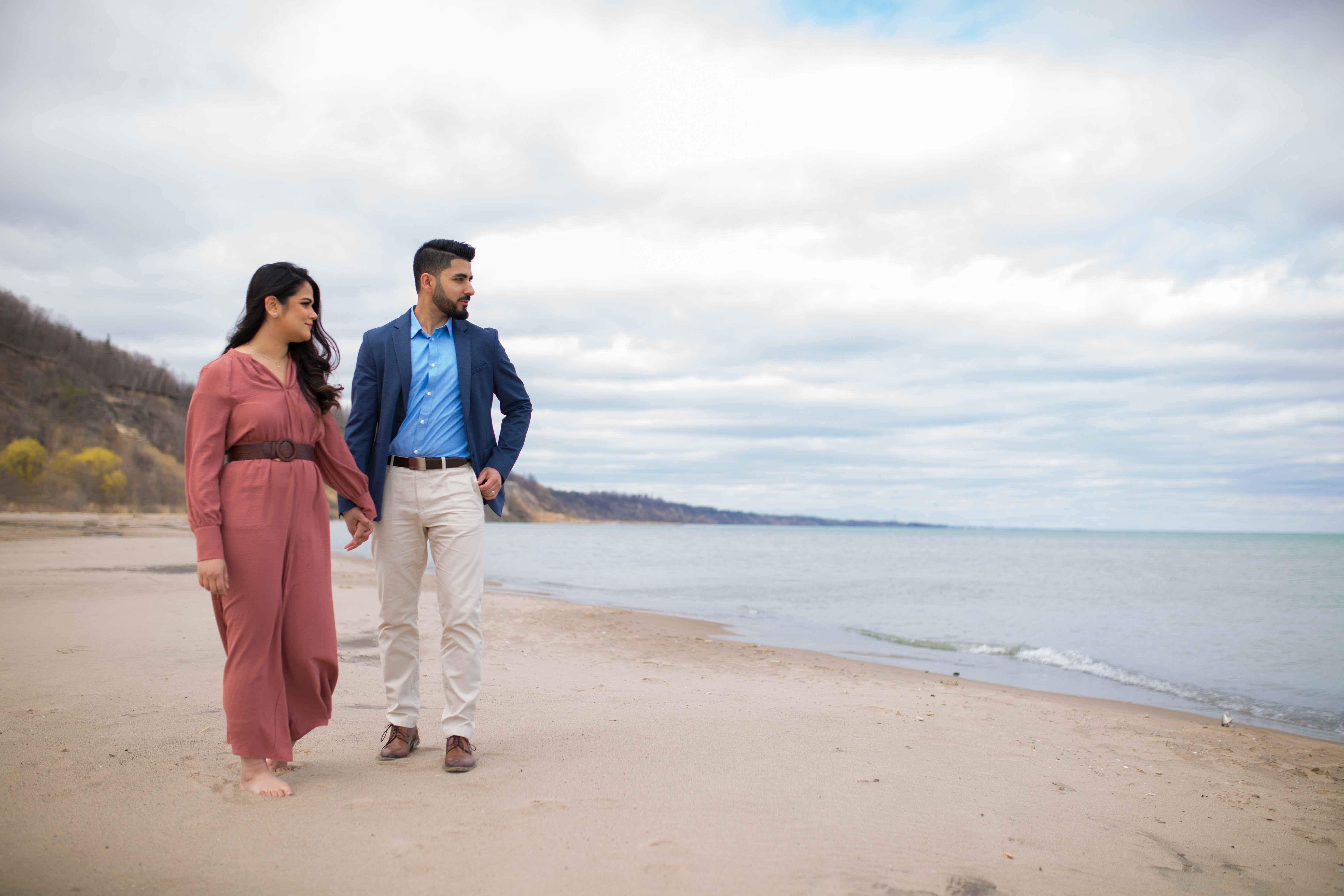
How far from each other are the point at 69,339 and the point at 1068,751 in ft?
275

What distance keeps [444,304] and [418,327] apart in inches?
7.8

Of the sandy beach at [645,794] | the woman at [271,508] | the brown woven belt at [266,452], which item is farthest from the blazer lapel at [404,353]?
the sandy beach at [645,794]

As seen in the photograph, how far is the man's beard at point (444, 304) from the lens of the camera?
387cm

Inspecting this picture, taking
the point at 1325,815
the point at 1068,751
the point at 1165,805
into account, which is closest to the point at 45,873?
the point at 1165,805

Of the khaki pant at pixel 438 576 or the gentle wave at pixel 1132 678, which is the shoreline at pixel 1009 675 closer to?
the gentle wave at pixel 1132 678

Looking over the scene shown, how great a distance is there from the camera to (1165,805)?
410 cm

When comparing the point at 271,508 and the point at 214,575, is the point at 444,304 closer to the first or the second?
the point at 271,508

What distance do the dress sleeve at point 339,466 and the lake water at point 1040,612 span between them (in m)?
7.98

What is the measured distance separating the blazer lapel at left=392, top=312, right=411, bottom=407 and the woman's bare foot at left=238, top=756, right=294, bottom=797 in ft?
5.33

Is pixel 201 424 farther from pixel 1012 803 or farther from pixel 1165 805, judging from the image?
pixel 1165 805

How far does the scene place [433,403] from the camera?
3.84 meters

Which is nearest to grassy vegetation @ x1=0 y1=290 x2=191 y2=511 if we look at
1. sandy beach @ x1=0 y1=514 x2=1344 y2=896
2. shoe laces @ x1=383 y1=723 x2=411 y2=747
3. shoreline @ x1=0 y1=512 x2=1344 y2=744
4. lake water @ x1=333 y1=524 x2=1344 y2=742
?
lake water @ x1=333 y1=524 x2=1344 y2=742

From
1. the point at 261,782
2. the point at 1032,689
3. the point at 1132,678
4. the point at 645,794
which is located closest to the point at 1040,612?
the point at 1132,678

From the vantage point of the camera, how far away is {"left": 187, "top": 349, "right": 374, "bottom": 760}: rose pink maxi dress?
3.16 meters
